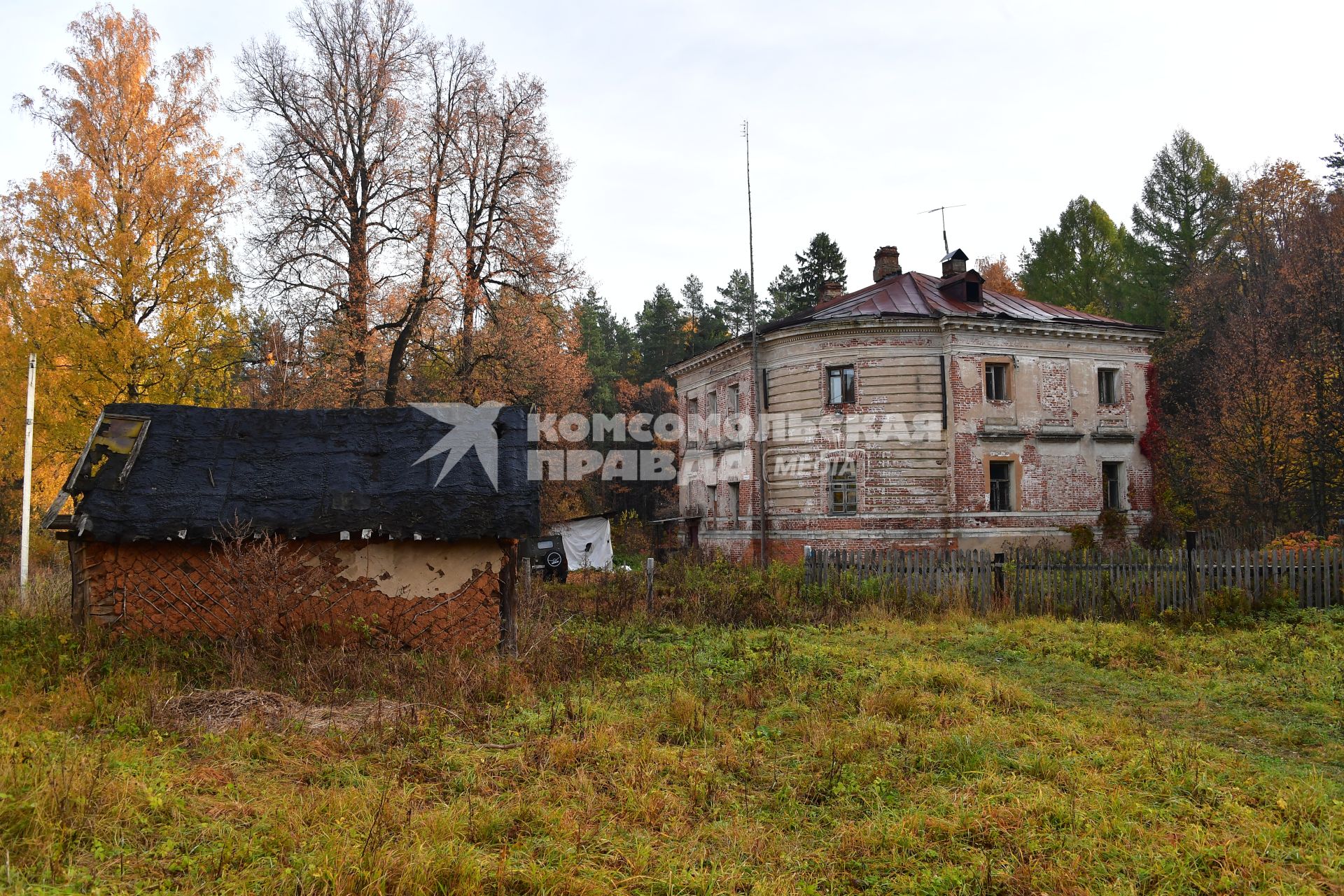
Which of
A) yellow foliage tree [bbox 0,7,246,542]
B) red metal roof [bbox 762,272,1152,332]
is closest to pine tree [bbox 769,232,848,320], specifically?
red metal roof [bbox 762,272,1152,332]

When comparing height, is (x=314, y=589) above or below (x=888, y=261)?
below

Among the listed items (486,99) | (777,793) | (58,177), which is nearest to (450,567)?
(777,793)

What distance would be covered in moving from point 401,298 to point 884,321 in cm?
1487

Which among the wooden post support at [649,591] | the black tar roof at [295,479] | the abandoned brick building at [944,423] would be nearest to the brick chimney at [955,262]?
the abandoned brick building at [944,423]

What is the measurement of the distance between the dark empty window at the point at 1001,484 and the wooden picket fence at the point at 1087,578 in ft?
31.2

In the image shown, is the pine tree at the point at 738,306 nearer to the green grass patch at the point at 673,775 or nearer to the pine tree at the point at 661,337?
the pine tree at the point at 661,337

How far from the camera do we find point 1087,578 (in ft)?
48.6

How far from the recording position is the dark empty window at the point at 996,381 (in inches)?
1052

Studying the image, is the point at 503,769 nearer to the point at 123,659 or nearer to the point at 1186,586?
the point at 123,659

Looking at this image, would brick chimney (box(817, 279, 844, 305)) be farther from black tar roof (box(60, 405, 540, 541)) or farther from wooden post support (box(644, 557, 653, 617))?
black tar roof (box(60, 405, 540, 541))

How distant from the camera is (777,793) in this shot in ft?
20.4

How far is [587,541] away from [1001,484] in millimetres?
14052

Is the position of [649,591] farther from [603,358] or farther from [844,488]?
[603,358]

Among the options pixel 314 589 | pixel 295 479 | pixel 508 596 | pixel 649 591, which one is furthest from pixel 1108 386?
pixel 314 589
